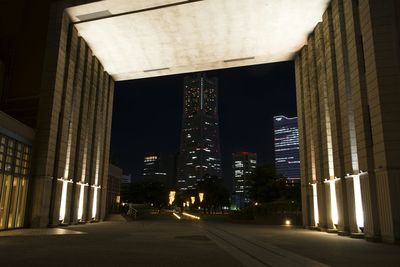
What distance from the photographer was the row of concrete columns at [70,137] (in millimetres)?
23609

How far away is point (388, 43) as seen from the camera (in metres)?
17.2

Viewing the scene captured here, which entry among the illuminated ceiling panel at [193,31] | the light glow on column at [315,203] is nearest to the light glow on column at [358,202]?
the light glow on column at [315,203]

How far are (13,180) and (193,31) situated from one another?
18276mm

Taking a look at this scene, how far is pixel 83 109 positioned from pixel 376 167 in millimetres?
23911

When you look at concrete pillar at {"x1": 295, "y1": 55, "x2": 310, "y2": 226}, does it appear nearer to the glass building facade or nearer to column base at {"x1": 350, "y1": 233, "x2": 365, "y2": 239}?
column base at {"x1": 350, "y1": 233, "x2": 365, "y2": 239}

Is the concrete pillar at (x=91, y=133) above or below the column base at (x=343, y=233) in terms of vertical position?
above

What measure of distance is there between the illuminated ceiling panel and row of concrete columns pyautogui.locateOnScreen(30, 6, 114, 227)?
2285 millimetres

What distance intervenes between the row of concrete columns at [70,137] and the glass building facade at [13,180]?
80 centimetres

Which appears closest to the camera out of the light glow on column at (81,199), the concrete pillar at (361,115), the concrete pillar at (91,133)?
the concrete pillar at (361,115)

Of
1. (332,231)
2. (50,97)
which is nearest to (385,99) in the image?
(332,231)

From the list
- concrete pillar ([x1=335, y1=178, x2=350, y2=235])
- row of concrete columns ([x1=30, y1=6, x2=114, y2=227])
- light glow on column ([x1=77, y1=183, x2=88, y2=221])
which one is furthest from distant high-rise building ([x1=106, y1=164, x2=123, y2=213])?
concrete pillar ([x1=335, y1=178, x2=350, y2=235])

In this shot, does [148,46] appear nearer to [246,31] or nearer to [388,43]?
[246,31]

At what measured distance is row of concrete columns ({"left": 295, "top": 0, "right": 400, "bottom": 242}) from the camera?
1636 cm

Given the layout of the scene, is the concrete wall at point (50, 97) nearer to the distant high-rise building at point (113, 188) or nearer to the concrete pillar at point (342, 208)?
the distant high-rise building at point (113, 188)
